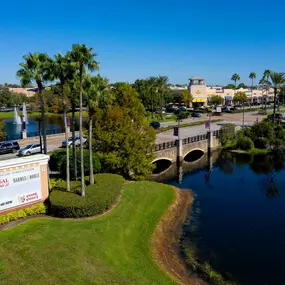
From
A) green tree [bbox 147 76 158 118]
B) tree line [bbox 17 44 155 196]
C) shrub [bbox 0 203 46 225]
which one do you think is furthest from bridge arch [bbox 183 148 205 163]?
green tree [bbox 147 76 158 118]

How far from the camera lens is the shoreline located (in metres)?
20.4

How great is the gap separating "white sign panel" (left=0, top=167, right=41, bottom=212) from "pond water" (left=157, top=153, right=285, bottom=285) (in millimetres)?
13010

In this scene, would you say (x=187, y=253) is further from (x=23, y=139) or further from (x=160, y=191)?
(x=23, y=139)

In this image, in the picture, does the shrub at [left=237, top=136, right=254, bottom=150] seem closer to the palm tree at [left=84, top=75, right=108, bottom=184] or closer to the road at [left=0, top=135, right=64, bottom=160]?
the road at [left=0, top=135, right=64, bottom=160]

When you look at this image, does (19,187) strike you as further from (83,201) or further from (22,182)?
(83,201)

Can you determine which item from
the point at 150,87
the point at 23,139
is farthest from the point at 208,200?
the point at 150,87

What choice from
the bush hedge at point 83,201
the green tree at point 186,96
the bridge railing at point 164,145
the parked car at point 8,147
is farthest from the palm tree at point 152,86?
the bush hedge at point 83,201

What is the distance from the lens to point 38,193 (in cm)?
2502

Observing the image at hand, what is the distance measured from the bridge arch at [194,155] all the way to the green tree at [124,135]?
22.9 metres

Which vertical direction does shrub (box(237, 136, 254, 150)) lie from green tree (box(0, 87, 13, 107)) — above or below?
below

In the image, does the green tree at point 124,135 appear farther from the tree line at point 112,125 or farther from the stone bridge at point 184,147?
the stone bridge at point 184,147

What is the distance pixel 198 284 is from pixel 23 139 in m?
44.5

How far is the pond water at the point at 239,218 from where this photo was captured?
74.3ft

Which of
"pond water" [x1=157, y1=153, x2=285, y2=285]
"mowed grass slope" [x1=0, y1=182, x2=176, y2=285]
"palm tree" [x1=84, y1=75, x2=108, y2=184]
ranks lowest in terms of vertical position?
"pond water" [x1=157, y1=153, x2=285, y2=285]
